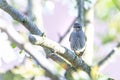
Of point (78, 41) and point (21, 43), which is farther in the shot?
point (78, 41)

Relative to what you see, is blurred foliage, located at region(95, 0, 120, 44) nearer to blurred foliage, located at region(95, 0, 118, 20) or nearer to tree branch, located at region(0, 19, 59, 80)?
blurred foliage, located at region(95, 0, 118, 20)

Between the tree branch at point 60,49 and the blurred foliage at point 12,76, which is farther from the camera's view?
the blurred foliage at point 12,76

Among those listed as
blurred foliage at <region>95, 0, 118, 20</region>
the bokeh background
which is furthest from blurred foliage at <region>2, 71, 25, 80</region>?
blurred foliage at <region>95, 0, 118, 20</region>

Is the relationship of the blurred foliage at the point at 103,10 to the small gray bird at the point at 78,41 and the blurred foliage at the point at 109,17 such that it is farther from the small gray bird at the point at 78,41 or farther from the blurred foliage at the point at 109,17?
the small gray bird at the point at 78,41

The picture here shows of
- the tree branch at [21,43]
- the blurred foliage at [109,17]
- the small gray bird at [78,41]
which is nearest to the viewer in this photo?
the tree branch at [21,43]

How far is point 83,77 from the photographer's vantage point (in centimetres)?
68

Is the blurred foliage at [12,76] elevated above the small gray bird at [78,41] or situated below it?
below

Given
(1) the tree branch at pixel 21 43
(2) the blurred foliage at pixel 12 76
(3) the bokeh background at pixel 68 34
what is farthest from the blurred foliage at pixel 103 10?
(1) the tree branch at pixel 21 43

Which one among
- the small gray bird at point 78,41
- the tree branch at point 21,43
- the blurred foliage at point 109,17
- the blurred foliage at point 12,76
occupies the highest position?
the blurred foliage at point 109,17

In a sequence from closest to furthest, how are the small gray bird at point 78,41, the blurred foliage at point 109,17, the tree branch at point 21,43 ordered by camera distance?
the tree branch at point 21,43
the small gray bird at point 78,41
the blurred foliage at point 109,17

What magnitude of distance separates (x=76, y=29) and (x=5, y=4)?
19 centimetres

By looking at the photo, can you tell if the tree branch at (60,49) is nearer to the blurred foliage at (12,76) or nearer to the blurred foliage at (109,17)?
the blurred foliage at (12,76)

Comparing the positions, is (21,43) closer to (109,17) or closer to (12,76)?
(12,76)

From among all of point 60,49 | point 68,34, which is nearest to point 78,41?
point 60,49
